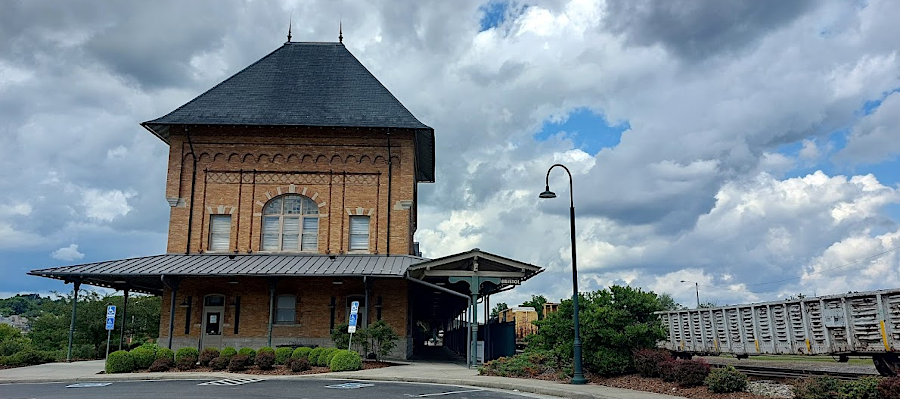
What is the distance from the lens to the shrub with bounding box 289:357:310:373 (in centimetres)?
2178

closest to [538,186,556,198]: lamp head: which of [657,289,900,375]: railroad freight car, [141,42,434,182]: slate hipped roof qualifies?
[657,289,900,375]: railroad freight car

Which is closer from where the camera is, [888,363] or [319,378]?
[888,363]

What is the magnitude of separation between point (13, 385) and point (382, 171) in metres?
16.0

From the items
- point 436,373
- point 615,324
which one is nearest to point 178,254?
point 436,373

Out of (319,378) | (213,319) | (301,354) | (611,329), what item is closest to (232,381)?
(319,378)

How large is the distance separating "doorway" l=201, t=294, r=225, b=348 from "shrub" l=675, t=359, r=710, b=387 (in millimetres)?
19663

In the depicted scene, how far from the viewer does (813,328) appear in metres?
14.8

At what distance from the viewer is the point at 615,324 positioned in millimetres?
18328

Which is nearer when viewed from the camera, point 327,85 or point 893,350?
point 893,350

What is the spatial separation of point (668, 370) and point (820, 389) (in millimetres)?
4318

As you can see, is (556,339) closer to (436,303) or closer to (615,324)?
(615,324)

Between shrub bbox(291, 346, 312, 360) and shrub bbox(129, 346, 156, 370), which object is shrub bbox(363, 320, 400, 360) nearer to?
shrub bbox(291, 346, 312, 360)

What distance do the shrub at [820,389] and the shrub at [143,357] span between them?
19582 mm

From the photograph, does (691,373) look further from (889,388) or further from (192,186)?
(192,186)
